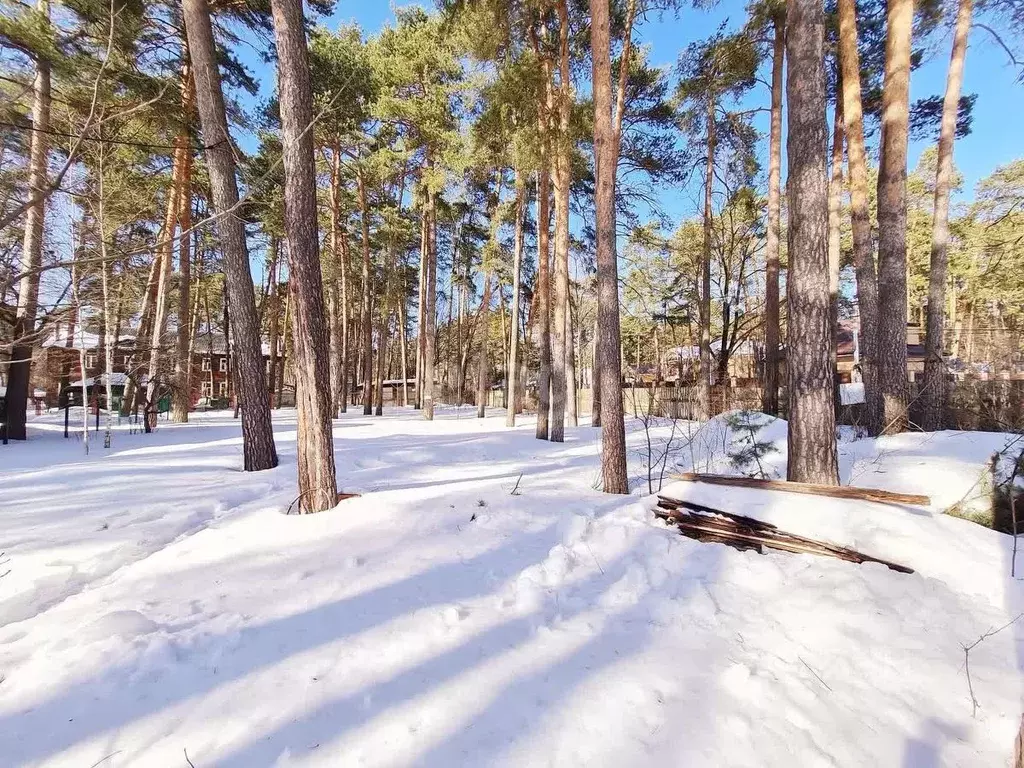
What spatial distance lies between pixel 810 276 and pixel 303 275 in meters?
4.59

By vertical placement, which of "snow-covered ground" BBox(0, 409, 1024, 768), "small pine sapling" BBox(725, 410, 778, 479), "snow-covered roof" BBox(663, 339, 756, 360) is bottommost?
"snow-covered ground" BBox(0, 409, 1024, 768)

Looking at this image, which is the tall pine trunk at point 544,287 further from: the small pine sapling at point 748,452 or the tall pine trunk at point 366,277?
the tall pine trunk at point 366,277

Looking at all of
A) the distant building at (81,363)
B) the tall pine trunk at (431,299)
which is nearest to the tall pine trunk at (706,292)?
the tall pine trunk at (431,299)

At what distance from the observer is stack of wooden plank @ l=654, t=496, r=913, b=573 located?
3008mm

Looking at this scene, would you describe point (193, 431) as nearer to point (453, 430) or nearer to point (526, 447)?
point (453, 430)

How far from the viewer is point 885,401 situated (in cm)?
675

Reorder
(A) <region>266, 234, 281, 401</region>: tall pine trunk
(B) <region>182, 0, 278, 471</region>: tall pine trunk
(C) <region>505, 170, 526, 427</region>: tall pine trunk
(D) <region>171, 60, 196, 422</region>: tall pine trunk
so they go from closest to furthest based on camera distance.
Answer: (B) <region>182, 0, 278, 471</region>: tall pine trunk → (D) <region>171, 60, 196, 422</region>: tall pine trunk → (C) <region>505, 170, 526, 427</region>: tall pine trunk → (A) <region>266, 234, 281, 401</region>: tall pine trunk

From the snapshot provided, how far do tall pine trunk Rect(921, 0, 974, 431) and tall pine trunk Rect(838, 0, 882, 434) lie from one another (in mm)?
943

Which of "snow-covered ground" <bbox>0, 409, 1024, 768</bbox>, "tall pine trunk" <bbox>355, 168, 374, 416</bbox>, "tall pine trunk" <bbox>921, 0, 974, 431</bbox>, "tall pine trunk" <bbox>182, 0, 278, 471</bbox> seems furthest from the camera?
"tall pine trunk" <bbox>355, 168, 374, 416</bbox>

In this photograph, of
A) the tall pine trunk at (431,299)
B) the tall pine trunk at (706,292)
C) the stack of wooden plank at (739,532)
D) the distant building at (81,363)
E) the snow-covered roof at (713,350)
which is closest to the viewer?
the stack of wooden plank at (739,532)

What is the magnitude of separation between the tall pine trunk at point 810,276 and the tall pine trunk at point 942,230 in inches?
188

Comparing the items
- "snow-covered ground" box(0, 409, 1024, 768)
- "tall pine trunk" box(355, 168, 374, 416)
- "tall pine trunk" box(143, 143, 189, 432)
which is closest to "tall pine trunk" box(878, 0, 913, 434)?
"snow-covered ground" box(0, 409, 1024, 768)

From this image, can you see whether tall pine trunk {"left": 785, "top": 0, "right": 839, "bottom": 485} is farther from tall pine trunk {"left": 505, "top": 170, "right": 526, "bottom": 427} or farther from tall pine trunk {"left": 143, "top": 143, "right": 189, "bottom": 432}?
tall pine trunk {"left": 143, "top": 143, "right": 189, "bottom": 432}

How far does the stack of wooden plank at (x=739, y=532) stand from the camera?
3008 millimetres
